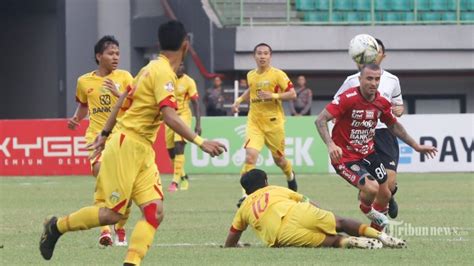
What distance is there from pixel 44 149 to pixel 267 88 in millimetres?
10281

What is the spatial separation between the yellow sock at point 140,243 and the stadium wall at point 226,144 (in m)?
19.2

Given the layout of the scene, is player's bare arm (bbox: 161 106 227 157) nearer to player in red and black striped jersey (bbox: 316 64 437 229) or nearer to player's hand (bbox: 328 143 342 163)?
player's hand (bbox: 328 143 342 163)

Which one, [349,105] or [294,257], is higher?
[349,105]

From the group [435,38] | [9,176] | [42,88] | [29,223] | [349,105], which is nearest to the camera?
[349,105]

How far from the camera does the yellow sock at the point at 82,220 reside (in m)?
10.5

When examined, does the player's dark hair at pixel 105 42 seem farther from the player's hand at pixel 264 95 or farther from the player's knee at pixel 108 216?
the player's hand at pixel 264 95

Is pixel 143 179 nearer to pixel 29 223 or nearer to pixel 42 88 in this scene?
pixel 29 223

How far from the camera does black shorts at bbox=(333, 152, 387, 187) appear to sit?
13.5 metres

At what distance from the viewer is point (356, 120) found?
1343cm

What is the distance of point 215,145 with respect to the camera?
385 inches

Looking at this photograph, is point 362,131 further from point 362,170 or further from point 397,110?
point 397,110

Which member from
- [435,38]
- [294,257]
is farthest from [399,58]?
[294,257]

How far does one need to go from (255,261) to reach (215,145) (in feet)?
6.32

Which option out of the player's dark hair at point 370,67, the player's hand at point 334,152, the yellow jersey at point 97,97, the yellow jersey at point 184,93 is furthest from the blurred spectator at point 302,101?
the player's hand at point 334,152
